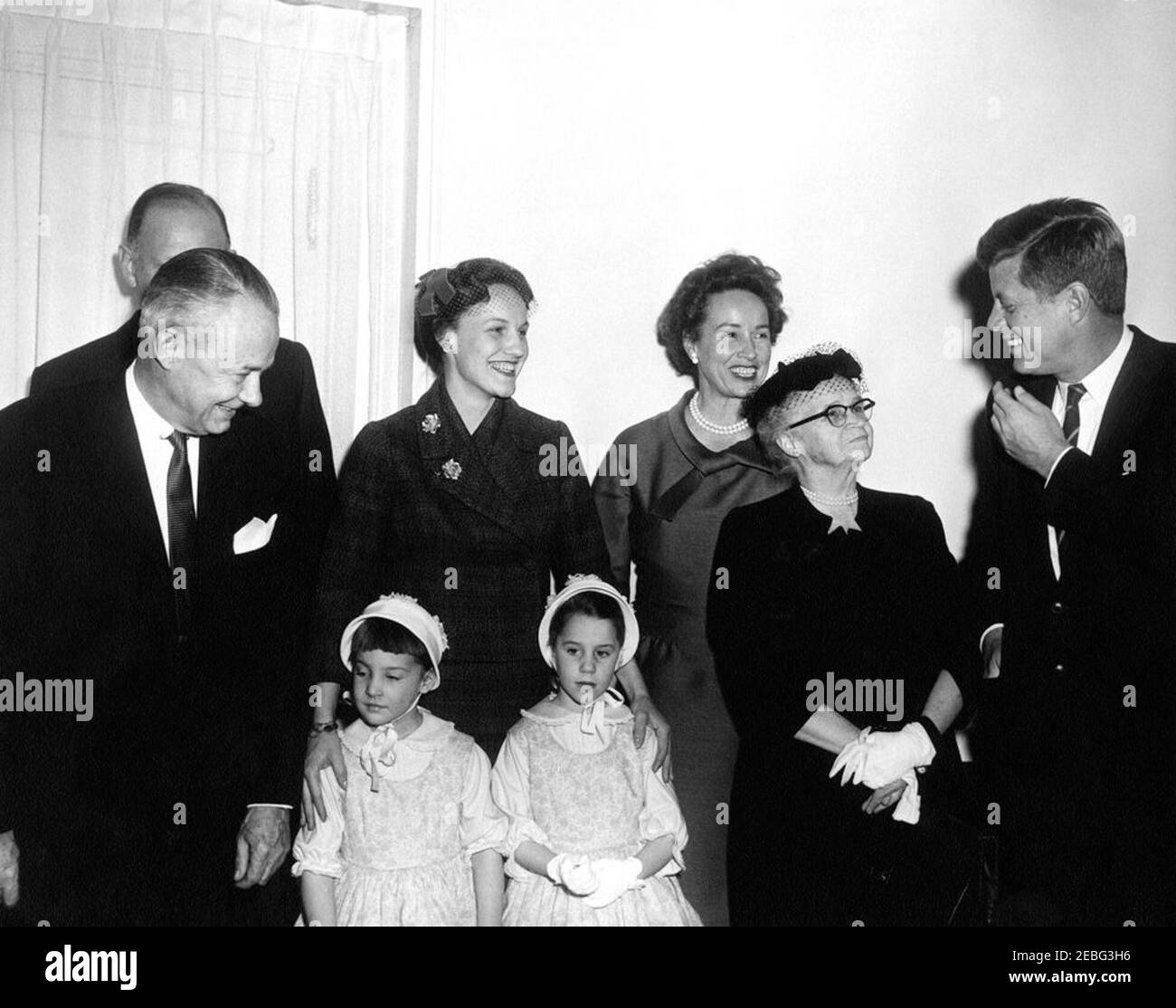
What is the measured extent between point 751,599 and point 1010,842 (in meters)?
0.87

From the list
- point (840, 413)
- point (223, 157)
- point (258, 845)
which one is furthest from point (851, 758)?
point (223, 157)

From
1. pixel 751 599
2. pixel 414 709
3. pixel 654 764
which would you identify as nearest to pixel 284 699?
pixel 414 709

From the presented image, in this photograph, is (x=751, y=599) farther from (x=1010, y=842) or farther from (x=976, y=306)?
(x=976, y=306)

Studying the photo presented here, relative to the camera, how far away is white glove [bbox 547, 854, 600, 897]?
2.71 m

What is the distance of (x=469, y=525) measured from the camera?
3.00 m

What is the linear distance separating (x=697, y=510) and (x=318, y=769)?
1.16 m

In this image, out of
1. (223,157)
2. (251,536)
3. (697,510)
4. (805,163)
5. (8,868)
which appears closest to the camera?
(8,868)

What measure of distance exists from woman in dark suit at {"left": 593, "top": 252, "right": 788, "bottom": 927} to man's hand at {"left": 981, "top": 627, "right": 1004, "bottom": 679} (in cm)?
65

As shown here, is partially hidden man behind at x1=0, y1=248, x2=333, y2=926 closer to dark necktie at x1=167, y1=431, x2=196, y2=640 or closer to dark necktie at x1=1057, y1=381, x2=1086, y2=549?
dark necktie at x1=167, y1=431, x2=196, y2=640

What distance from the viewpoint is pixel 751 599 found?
2887 millimetres

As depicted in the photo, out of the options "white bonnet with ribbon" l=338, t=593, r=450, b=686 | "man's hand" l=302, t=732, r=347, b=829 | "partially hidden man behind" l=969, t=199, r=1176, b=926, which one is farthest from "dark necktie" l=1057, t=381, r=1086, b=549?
"man's hand" l=302, t=732, r=347, b=829

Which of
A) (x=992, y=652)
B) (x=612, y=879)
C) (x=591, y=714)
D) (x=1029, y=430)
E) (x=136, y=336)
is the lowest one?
(x=612, y=879)

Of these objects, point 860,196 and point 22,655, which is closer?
point 22,655

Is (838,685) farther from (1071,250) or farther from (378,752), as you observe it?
(1071,250)
